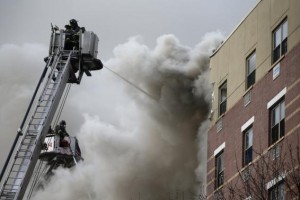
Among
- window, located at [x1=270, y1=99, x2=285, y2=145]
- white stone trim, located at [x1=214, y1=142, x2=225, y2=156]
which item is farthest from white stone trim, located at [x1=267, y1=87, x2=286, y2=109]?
white stone trim, located at [x1=214, y1=142, x2=225, y2=156]

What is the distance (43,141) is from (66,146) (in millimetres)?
20151

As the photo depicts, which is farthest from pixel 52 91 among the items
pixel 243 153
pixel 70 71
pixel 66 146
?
pixel 66 146

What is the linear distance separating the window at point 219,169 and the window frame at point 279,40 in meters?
4.33

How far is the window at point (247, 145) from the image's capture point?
32.5m

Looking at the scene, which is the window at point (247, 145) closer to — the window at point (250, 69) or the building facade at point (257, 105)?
the building facade at point (257, 105)

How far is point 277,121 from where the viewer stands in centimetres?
3097

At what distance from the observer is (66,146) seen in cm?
5106

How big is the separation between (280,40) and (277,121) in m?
2.39

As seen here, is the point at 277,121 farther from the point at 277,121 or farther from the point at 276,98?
the point at 276,98

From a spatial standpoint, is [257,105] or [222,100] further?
[222,100]

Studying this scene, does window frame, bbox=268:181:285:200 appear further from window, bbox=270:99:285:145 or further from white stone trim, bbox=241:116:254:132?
white stone trim, bbox=241:116:254:132

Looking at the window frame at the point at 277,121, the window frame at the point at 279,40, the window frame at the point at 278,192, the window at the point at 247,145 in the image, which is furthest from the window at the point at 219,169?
the window frame at the point at 278,192

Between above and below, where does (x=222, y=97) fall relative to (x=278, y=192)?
above

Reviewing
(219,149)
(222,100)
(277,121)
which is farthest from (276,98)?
(222,100)
